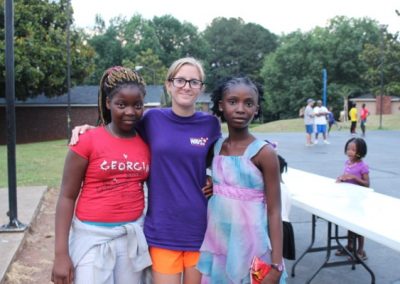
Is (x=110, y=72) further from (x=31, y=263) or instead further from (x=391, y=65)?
(x=391, y=65)

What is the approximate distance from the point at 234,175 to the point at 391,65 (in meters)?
38.7

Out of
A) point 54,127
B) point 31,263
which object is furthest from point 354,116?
point 31,263

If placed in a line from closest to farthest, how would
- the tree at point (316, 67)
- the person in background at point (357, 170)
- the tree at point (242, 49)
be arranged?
the person in background at point (357, 170) → the tree at point (316, 67) → the tree at point (242, 49)

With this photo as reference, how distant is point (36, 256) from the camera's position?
4.87 metres

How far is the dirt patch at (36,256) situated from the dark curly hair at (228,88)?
8.65 ft

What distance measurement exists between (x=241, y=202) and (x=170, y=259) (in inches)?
20.5

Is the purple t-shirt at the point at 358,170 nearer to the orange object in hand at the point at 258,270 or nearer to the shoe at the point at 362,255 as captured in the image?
the shoe at the point at 362,255

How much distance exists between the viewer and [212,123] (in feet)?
8.43

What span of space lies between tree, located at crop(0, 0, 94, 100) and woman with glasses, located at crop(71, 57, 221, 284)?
19.8m

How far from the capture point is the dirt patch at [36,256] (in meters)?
4.21

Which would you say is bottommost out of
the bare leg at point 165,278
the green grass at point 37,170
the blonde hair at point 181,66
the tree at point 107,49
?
the green grass at point 37,170

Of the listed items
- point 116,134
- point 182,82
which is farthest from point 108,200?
point 182,82

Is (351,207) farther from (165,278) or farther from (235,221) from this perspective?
(165,278)

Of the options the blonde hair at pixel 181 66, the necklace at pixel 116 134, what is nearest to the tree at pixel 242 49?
the blonde hair at pixel 181 66
